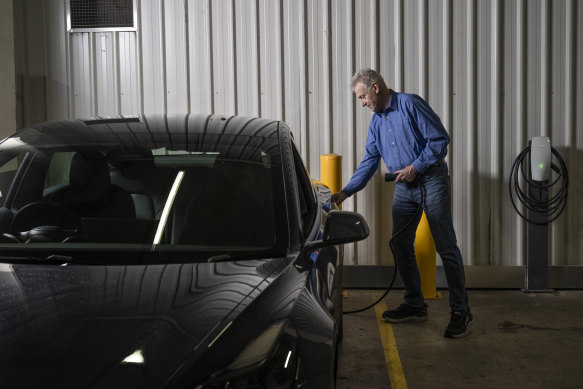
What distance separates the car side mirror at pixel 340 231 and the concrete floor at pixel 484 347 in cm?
152

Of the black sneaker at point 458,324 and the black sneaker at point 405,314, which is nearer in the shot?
the black sneaker at point 458,324

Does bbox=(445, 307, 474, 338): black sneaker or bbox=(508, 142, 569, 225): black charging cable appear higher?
bbox=(508, 142, 569, 225): black charging cable

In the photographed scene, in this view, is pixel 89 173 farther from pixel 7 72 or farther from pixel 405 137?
pixel 7 72

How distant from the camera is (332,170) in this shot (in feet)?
20.5

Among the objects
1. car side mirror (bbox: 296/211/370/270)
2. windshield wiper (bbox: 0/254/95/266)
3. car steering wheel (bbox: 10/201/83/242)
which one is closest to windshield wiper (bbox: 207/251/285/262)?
→ car side mirror (bbox: 296/211/370/270)

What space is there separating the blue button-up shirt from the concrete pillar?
3.38 metres

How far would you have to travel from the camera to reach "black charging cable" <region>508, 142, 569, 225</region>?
6305 millimetres

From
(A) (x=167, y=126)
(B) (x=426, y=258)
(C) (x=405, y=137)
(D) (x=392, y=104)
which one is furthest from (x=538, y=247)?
(A) (x=167, y=126)

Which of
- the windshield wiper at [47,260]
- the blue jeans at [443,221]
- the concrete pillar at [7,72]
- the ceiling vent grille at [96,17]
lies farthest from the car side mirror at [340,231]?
the concrete pillar at [7,72]

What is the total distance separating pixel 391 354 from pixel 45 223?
2661 millimetres

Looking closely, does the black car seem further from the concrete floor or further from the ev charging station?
the ev charging station

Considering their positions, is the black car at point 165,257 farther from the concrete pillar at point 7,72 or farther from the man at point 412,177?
the concrete pillar at point 7,72

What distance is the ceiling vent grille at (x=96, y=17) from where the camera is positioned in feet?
22.0

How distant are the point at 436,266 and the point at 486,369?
2.28m
